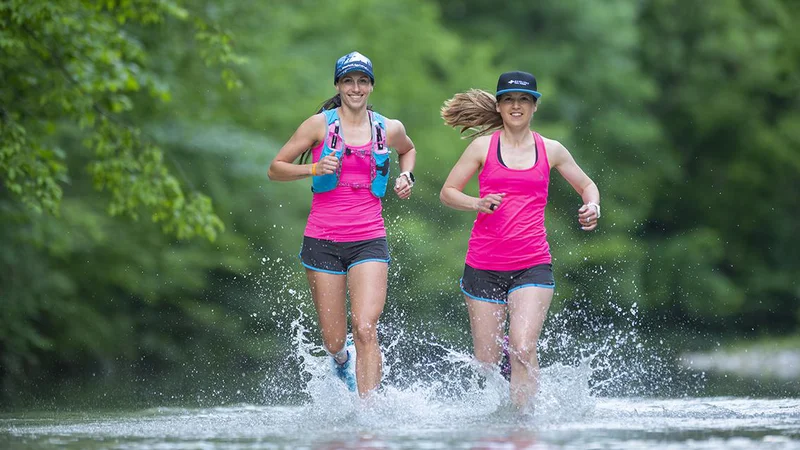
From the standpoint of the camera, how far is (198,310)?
83.8 ft

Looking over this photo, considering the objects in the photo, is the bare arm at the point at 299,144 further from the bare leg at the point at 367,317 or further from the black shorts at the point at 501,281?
the black shorts at the point at 501,281

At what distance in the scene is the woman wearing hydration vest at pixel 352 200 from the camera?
10258 millimetres

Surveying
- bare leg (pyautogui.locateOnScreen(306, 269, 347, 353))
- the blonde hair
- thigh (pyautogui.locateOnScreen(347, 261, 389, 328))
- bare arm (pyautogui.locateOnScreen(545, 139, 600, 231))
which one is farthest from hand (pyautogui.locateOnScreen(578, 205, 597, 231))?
bare leg (pyautogui.locateOnScreen(306, 269, 347, 353))

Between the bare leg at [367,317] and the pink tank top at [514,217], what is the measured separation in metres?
0.69

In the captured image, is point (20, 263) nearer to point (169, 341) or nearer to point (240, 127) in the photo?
point (169, 341)

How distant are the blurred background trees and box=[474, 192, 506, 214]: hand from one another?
5.63 meters

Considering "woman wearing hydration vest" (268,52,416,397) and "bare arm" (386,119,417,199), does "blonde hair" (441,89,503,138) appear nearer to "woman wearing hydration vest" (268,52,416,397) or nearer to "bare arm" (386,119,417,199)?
"bare arm" (386,119,417,199)

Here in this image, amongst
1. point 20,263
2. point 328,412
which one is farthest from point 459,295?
point 328,412

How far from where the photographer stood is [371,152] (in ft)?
33.8

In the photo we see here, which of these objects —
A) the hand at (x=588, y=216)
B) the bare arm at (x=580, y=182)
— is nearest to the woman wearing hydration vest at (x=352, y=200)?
the bare arm at (x=580, y=182)

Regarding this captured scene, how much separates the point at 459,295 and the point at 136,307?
493 cm

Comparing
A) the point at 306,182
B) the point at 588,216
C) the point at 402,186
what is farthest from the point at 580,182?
the point at 306,182

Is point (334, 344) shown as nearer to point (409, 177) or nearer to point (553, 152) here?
point (409, 177)

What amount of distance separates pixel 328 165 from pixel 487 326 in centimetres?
150
